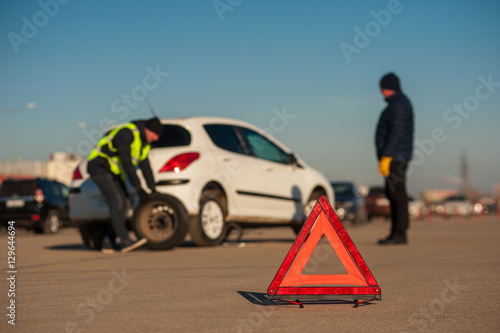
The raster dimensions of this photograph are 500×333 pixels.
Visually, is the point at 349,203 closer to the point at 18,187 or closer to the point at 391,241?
the point at 18,187

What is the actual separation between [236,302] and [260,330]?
1152 millimetres

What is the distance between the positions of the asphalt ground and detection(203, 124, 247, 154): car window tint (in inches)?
78.5

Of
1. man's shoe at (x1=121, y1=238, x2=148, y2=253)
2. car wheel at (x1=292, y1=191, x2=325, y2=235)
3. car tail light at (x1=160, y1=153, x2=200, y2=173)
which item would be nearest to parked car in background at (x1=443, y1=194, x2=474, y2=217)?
car wheel at (x1=292, y1=191, x2=325, y2=235)

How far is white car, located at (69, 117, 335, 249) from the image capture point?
1064cm

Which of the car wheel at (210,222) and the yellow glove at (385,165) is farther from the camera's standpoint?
the yellow glove at (385,165)

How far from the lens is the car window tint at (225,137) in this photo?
11.4 meters

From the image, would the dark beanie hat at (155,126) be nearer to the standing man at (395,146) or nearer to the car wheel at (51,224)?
the standing man at (395,146)

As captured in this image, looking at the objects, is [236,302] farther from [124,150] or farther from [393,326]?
[124,150]

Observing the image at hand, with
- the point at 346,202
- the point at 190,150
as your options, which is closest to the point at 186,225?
the point at 190,150

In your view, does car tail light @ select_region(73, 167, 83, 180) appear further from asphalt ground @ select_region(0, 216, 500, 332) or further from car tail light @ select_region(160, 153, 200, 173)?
asphalt ground @ select_region(0, 216, 500, 332)

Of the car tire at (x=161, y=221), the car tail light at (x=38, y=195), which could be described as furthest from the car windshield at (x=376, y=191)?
the car tire at (x=161, y=221)

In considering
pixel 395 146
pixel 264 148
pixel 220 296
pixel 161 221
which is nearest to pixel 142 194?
pixel 161 221

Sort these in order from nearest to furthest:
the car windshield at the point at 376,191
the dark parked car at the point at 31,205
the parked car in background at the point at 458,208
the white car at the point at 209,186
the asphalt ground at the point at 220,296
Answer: the asphalt ground at the point at 220,296 < the white car at the point at 209,186 < the dark parked car at the point at 31,205 < the car windshield at the point at 376,191 < the parked car in background at the point at 458,208

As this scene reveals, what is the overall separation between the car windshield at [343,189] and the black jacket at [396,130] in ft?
49.0
